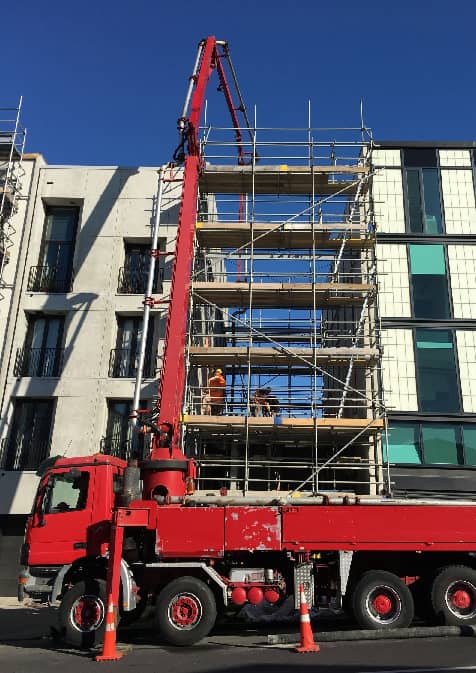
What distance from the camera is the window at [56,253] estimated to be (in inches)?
808

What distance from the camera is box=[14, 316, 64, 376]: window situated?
19.5 meters

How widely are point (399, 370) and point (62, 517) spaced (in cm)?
1210

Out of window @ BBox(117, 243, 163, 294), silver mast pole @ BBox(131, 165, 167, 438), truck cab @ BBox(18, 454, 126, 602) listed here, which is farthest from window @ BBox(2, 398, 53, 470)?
truck cab @ BBox(18, 454, 126, 602)

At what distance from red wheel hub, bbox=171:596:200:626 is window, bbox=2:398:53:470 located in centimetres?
1022

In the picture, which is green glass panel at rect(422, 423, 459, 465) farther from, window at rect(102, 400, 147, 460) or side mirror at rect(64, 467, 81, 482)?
side mirror at rect(64, 467, 81, 482)

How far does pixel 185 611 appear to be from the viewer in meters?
9.65

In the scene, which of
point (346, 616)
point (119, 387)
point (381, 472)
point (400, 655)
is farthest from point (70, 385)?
point (400, 655)

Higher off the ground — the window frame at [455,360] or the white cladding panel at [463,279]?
the white cladding panel at [463,279]

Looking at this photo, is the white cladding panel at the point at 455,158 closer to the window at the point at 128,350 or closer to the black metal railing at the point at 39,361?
the window at the point at 128,350

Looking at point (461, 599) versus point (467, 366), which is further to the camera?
point (467, 366)

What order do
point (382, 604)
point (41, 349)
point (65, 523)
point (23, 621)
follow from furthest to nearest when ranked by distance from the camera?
point (41, 349) < point (23, 621) < point (65, 523) < point (382, 604)

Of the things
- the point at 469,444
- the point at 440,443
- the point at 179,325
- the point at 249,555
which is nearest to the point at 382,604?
the point at 249,555

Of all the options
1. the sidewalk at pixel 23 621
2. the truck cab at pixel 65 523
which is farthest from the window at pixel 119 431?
the truck cab at pixel 65 523

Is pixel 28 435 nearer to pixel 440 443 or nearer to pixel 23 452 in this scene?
pixel 23 452
